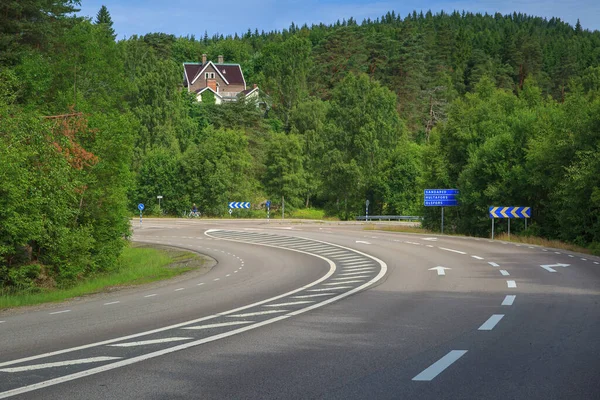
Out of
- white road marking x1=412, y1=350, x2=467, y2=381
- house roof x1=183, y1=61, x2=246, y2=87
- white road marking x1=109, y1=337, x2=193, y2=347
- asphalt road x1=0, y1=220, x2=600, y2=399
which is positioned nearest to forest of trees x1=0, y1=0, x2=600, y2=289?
asphalt road x1=0, y1=220, x2=600, y2=399

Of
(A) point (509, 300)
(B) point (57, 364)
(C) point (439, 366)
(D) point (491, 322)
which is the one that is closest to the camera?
(C) point (439, 366)

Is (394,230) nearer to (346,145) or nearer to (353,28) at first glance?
(346,145)

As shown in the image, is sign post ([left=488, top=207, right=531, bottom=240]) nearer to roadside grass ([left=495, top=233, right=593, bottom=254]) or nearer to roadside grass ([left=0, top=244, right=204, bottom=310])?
roadside grass ([left=495, top=233, right=593, bottom=254])

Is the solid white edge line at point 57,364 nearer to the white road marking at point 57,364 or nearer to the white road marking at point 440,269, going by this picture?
the white road marking at point 57,364

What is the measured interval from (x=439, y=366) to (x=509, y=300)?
7.57 meters

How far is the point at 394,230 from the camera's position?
190ft

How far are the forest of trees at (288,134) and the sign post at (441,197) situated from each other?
1159 millimetres

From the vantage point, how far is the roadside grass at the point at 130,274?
2053 centimetres

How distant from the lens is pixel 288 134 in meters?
112

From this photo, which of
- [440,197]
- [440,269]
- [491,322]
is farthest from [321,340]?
[440,197]

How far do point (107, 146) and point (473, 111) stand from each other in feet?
116

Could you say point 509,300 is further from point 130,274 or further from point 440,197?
point 440,197

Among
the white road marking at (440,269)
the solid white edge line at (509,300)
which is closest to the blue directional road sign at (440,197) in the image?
the white road marking at (440,269)

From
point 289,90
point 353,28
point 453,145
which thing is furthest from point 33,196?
point 353,28
